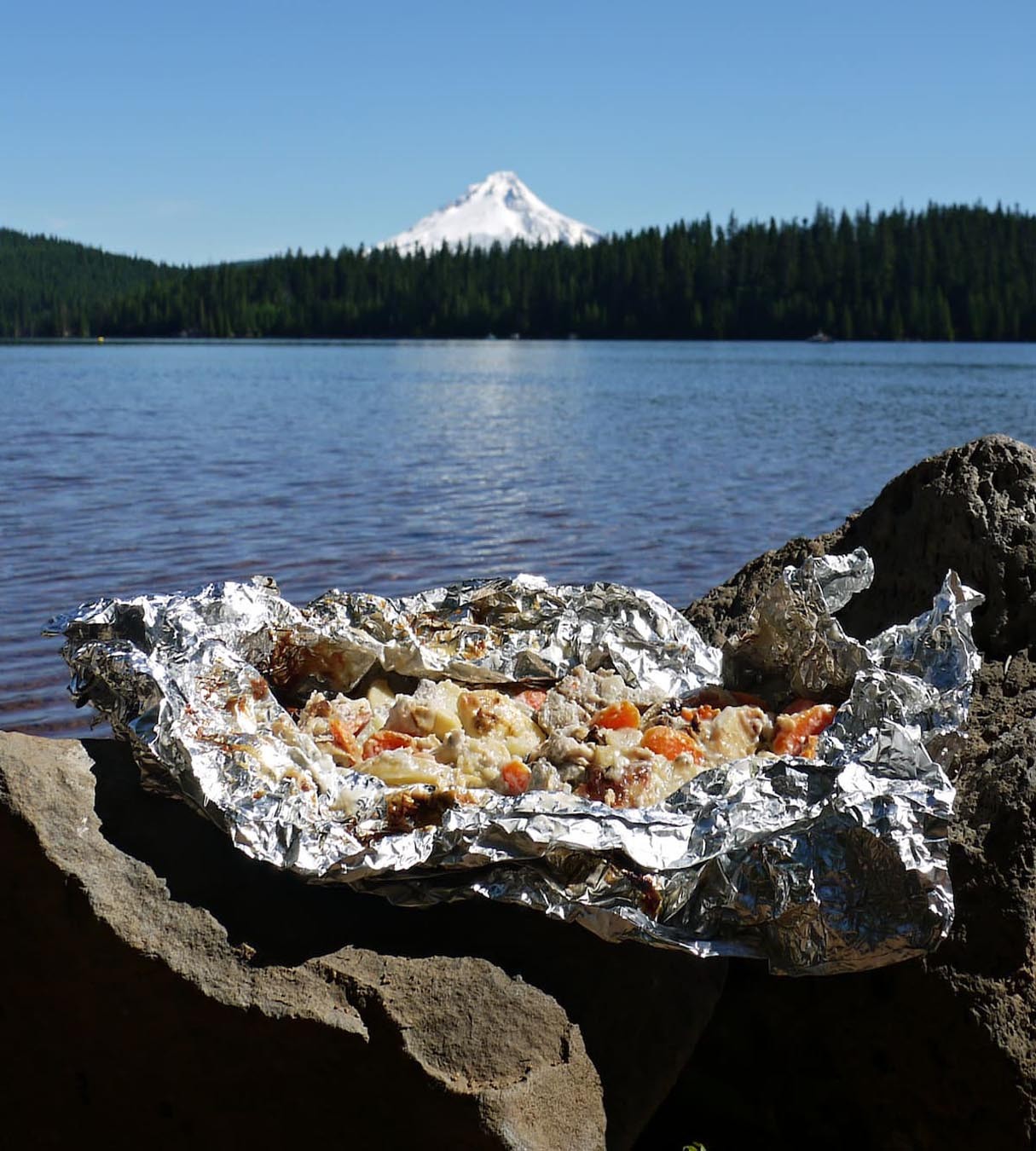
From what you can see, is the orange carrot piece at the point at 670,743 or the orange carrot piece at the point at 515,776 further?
the orange carrot piece at the point at 670,743

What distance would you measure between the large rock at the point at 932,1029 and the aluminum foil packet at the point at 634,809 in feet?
0.81

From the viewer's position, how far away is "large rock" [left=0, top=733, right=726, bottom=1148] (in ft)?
8.28

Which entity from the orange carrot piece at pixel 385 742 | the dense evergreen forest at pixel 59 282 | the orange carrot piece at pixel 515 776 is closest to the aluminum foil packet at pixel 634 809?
the orange carrot piece at pixel 515 776

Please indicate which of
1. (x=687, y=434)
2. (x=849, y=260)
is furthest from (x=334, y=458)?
(x=849, y=260)

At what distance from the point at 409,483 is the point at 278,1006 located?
12.5 m

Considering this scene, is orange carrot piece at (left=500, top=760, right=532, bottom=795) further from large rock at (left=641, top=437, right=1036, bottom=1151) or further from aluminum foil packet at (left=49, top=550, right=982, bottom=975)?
large rock at (left=641, top=437, right=1036, bottom=1151)

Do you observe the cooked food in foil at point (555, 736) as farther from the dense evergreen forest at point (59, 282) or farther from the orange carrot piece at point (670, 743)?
the dense evergreen forest at point (59, 282)

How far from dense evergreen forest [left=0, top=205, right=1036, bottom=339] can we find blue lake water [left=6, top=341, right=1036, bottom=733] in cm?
9095

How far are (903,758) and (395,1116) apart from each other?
1.38 metres

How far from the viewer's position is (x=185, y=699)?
3.13 m

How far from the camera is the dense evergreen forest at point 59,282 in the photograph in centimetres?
14975

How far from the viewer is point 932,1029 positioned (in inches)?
112

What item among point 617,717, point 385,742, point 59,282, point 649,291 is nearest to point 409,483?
point 617,717

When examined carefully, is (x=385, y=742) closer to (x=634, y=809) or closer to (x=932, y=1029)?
(x=634, y=809)
